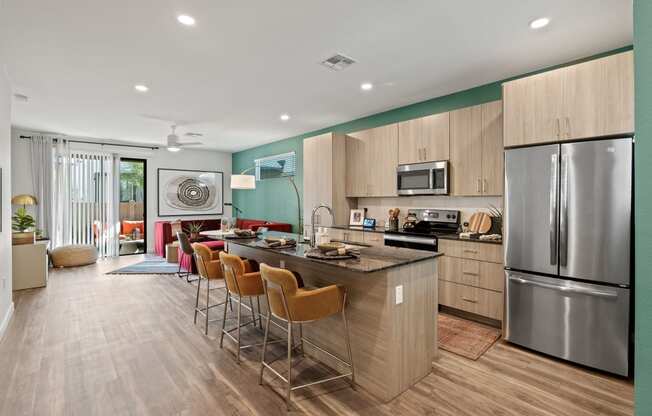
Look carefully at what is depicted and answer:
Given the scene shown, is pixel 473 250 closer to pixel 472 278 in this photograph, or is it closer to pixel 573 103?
pixel 472 278

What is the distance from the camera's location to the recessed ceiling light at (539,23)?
2475mm

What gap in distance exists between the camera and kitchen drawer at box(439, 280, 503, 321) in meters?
3.29

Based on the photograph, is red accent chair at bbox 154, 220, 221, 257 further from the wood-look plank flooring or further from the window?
the wood-look plank flooring

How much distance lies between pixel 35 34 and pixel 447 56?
3.68 m

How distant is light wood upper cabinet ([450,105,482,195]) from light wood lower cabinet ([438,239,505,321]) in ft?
2.49

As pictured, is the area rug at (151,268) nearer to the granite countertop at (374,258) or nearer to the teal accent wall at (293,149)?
the teal accent wall at (293,149)

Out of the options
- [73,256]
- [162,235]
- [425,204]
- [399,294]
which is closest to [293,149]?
[425,204]

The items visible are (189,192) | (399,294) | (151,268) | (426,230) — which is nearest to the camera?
(399,294)

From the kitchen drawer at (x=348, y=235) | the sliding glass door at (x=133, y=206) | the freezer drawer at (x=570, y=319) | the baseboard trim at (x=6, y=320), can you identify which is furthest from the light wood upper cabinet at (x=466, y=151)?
the sliding glass door at (x=133, y=206)

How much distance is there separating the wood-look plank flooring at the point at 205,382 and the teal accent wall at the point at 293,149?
115 inches

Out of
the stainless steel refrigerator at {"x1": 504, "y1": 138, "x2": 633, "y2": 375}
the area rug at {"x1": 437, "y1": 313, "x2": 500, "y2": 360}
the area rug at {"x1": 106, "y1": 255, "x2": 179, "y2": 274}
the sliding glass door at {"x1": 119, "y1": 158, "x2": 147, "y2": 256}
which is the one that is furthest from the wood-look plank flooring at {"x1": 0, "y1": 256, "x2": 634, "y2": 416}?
the sliding glass door at {"x1": 119, "y1": 158, "x2": 147, "y2": 256}

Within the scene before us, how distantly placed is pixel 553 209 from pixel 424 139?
190 cm

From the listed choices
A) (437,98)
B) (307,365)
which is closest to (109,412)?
(307,365)

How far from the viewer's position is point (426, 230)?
404cm
